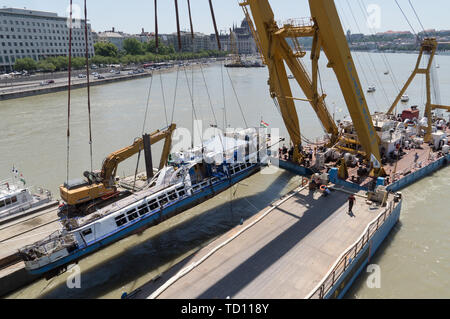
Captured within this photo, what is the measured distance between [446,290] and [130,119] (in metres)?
44.8

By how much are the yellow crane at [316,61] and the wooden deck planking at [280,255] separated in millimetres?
6812

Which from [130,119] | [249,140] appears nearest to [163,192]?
[249,140]

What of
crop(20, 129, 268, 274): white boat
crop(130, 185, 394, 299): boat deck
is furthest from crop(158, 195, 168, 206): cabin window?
crop(130, 185, 394, 299): boat deck

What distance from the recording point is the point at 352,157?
86.4ft

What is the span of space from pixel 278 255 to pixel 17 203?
1665cm

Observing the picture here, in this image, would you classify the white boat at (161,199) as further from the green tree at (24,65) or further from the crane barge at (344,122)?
the green tree at (24,65)

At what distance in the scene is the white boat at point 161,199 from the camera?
581 inches

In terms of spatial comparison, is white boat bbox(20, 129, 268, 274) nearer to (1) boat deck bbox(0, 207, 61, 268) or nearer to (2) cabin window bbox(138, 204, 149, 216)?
(2) cabin window bbox(138, 204, 149, 216)

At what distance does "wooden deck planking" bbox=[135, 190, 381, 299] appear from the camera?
12070 millimetres

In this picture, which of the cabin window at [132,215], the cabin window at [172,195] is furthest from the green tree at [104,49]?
the cabin window at [132,215]

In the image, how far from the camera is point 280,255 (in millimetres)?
13961

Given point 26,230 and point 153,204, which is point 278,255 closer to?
point 153,204

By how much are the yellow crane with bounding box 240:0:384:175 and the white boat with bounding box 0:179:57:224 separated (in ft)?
60.4

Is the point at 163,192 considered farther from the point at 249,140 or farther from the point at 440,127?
the point at 440,127
